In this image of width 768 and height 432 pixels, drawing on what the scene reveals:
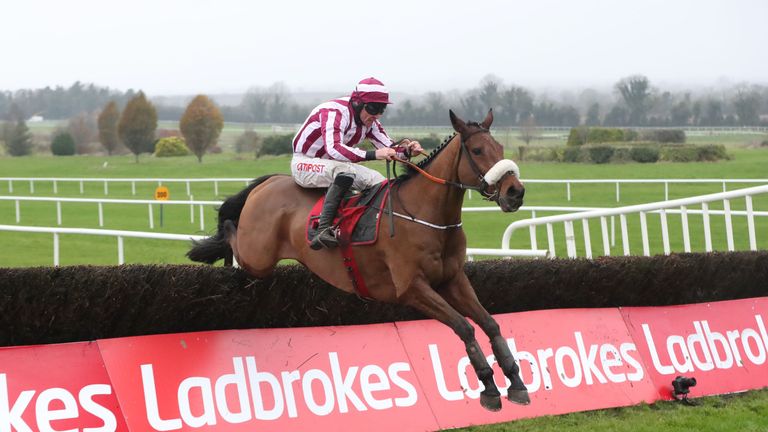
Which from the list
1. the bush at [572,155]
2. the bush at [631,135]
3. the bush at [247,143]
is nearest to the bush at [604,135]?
the bush at [631,135]

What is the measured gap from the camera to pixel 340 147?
5309 millimetres

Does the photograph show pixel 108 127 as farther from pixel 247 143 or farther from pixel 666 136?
pixel 666 136

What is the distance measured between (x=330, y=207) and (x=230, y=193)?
61.0ft

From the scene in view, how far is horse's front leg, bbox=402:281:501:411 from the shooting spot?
477 centimetres

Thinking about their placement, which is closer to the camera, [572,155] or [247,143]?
→ [572,155]

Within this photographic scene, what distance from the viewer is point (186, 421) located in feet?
15.3

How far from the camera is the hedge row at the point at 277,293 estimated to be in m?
4.97


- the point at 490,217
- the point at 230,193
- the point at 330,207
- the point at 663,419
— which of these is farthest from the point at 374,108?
the point at 230,193

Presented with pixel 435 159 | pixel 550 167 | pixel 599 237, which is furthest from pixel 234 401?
pixel 550 167

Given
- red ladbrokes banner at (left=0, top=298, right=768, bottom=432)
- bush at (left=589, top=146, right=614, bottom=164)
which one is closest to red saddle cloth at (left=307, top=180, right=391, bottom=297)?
red ladbrokes banner at (left=0, top=298, right=768, bottom=432)

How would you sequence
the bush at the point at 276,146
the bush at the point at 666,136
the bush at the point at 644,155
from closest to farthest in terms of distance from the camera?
the bush at the point at 644,155 < the bush at the point at 666,136 < the bush at the point at 276,146

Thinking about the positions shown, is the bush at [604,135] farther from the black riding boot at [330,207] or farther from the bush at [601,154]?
the black riding boot at [330,207]

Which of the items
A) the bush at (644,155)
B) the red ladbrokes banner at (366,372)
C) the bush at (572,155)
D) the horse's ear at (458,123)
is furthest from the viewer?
the bush at (572,155)

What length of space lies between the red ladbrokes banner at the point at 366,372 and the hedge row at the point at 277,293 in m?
0.23
